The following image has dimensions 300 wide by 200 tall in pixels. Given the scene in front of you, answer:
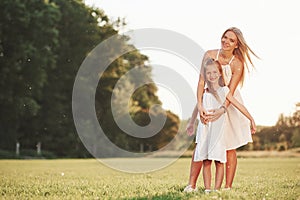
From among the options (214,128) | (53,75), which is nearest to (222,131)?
(214,128)

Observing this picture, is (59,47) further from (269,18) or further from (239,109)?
(239,109)

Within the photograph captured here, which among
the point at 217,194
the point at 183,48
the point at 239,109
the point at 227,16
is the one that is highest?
the point at 227,16

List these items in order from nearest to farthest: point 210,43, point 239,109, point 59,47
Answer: point 239,109 → point 210,43 → point 59,47

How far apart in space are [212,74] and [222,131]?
602 mm

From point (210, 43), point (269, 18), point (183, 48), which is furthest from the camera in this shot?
point (269, 18)

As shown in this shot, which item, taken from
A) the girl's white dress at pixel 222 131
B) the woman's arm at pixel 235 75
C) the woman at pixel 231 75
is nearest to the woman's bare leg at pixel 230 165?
the woman at pixel 231 75

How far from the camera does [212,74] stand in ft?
17.1

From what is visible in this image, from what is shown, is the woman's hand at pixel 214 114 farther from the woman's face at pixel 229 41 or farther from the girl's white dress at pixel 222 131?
the woman's face at pixel 229 41

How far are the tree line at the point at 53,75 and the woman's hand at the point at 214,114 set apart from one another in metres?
18.2

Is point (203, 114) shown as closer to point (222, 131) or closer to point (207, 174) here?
point (222, 131)

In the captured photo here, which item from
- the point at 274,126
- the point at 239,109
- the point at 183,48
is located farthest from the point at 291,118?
the point at 239,109

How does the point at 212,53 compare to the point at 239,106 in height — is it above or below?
above

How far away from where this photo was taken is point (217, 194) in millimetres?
4613

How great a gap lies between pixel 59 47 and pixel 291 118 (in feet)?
40.3
